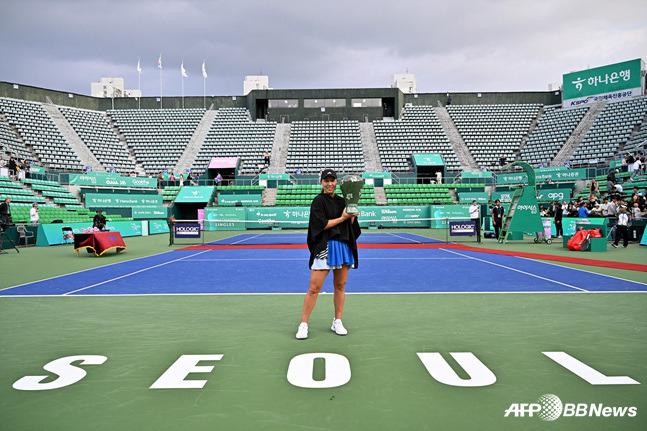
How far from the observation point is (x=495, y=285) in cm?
871

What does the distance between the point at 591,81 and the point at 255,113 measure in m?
40.2

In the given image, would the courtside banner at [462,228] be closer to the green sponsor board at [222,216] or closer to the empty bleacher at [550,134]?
the green sponsor board at [222,216]

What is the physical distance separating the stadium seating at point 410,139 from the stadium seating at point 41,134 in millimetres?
30902

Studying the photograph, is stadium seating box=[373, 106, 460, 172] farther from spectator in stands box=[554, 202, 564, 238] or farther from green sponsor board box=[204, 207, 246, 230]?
spectator in stands box=[554, 202, 564, 238]

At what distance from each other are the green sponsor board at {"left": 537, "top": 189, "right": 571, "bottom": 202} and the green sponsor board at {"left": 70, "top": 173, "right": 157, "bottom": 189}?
1294 inches

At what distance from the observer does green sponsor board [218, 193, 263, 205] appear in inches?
1422

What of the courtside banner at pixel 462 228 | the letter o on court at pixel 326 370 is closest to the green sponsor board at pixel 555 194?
the courtside banner at pixel 462 228

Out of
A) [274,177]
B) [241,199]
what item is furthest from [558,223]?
[274,177]

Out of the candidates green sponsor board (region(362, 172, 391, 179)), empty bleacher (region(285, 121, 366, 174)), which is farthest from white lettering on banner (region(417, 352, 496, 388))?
empty bleacher (region(285, 121, 366, 174))

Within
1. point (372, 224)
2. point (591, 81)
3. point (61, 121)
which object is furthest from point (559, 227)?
point (61, 121)

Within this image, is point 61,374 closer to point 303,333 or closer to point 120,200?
point 303,333

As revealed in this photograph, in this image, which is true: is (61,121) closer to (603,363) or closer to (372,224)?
(372,224)

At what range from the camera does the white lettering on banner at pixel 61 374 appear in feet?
12.1

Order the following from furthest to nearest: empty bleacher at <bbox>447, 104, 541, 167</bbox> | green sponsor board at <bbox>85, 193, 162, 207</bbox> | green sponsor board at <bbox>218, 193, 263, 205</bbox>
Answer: empty bleacher at <bbox>447, 104, 541, 167</bbox>
green sponsor board at <bbox>218, 193, 263, 205</bbox>
green sponsor board at <bbox>85, 193, 162, 207</bbox>
